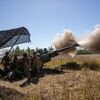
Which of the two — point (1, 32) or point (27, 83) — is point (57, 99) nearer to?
point (27, 83)

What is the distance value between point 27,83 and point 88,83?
8.84 metres

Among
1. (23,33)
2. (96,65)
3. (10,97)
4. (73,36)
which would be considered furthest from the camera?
(73,36)

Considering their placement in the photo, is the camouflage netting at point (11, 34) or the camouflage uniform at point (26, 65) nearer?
the camouflage uniform at point (26, 65)

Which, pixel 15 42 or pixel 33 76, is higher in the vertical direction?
pixel 15 42

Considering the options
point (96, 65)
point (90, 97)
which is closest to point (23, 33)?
point (96, 65)

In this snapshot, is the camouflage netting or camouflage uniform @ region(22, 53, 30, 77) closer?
camouflage uniform @ region(22, 53, 30, 77)

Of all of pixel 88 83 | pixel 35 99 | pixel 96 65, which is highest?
pixel 88 83

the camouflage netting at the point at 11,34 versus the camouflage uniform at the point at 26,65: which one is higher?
the camouflage netting at the point at 11,34

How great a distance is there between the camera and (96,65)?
76.9ft

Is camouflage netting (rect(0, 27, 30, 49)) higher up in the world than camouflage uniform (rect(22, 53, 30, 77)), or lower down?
higher up

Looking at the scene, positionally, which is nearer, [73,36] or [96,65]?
[96,65]

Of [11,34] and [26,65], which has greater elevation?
[11,34]

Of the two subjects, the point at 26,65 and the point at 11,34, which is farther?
the point at 11,34

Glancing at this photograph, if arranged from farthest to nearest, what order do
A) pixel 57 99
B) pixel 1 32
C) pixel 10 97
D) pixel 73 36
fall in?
pixel 73 36, pixel 1 32, pixel 10 97, pixel 57 99
